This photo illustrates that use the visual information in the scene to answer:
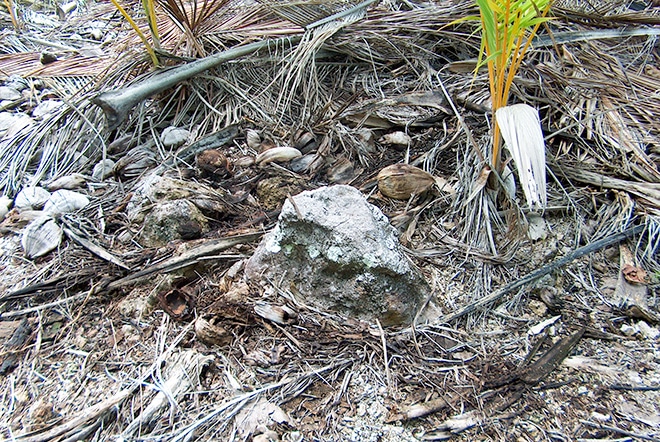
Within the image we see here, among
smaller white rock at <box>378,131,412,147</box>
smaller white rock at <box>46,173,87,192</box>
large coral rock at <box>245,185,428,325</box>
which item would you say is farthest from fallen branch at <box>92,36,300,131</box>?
large coral rock at <box>245,185,428,325</box>

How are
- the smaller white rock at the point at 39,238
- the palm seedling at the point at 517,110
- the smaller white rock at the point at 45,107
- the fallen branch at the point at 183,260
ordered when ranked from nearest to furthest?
the palm seedling at the point at 517,110 < the fallen branch at the point at 183,260 < the smaller white rock at the point at 39,238 < the smaller white rock at the point at 45,107

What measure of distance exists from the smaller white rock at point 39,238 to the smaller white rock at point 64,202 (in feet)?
0.34

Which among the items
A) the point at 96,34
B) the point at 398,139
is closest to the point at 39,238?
the point at 398,139

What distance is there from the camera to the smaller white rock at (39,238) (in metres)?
1.71

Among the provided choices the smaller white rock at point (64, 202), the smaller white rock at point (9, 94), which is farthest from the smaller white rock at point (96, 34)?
the smaller white rock at point (64, 202)

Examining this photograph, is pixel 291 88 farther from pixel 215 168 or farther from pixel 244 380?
pixel 244 380

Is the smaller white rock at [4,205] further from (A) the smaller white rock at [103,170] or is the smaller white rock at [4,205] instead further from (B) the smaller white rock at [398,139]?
(B) the smaller white rock at [398,139]

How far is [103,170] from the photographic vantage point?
6.90ft

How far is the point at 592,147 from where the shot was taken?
191 centimetres

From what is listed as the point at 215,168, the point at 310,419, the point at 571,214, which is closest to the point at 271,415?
the point at 310,419

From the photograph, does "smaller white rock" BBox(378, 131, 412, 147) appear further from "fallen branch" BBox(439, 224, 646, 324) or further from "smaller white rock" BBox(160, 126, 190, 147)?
"smaller white rock" BBox(160, 126, 190, 147)

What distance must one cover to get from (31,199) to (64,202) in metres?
0.21

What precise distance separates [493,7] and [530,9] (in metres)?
0.17

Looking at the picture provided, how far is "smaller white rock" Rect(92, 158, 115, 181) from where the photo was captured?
2102mm
